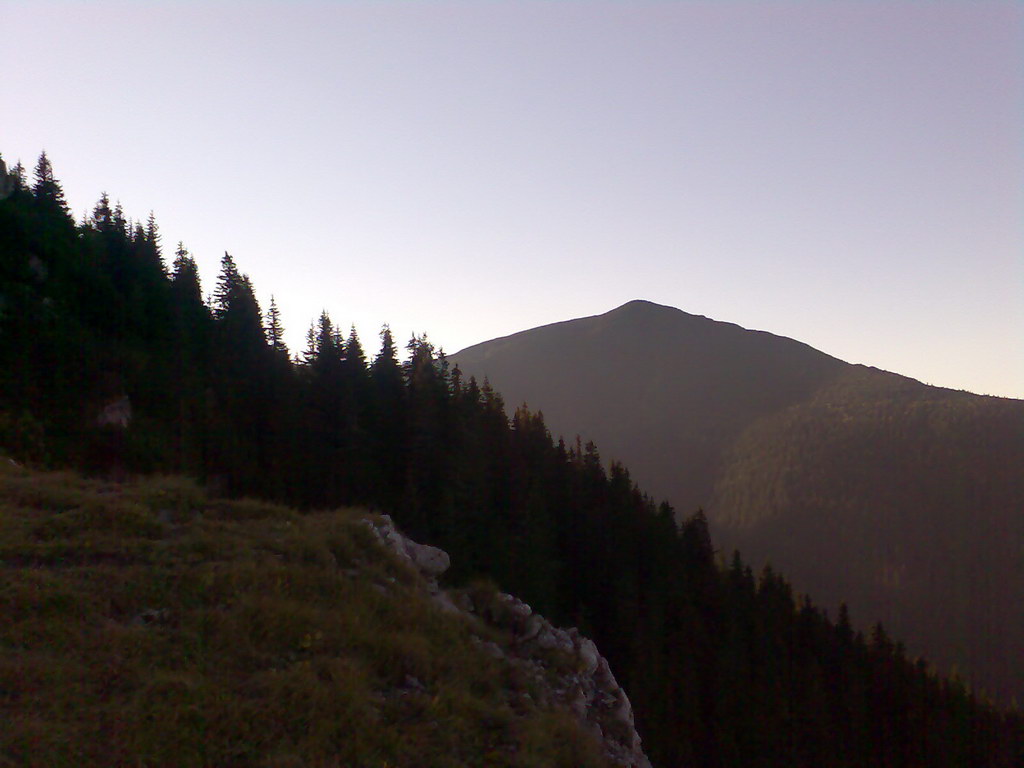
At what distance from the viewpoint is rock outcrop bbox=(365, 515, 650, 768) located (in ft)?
39.1

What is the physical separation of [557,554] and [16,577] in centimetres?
3863

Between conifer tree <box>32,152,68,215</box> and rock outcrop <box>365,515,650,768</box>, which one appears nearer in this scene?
rock outcrop <box>365,515,650,768</box>

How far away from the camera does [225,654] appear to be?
318 inches

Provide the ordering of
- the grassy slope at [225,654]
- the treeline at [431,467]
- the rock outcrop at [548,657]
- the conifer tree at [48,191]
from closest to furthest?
the grassy slope at [225,654] → the rock outcrop at [548,657] → the treeline at [431,467] → the conifer tree at [48,191]

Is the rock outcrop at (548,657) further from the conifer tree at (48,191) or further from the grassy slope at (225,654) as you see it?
the conifer tree at (48,191)

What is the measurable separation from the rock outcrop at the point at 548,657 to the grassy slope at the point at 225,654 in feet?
3.40

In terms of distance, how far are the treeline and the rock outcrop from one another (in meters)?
12.8

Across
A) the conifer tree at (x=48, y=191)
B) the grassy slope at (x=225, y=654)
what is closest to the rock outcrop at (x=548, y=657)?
the grassy slope at (x=225, y=654)

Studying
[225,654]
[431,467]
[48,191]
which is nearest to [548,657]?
[225,654]

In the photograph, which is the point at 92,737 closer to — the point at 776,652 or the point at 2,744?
the point at 2,744

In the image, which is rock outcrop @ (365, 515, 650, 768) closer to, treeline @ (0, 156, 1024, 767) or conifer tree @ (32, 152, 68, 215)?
treeline @ (0, 156, 1024, 767)

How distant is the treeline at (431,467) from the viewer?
23.9m

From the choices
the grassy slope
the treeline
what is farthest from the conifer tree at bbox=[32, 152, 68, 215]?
the grassy slope

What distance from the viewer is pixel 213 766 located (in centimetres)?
639
